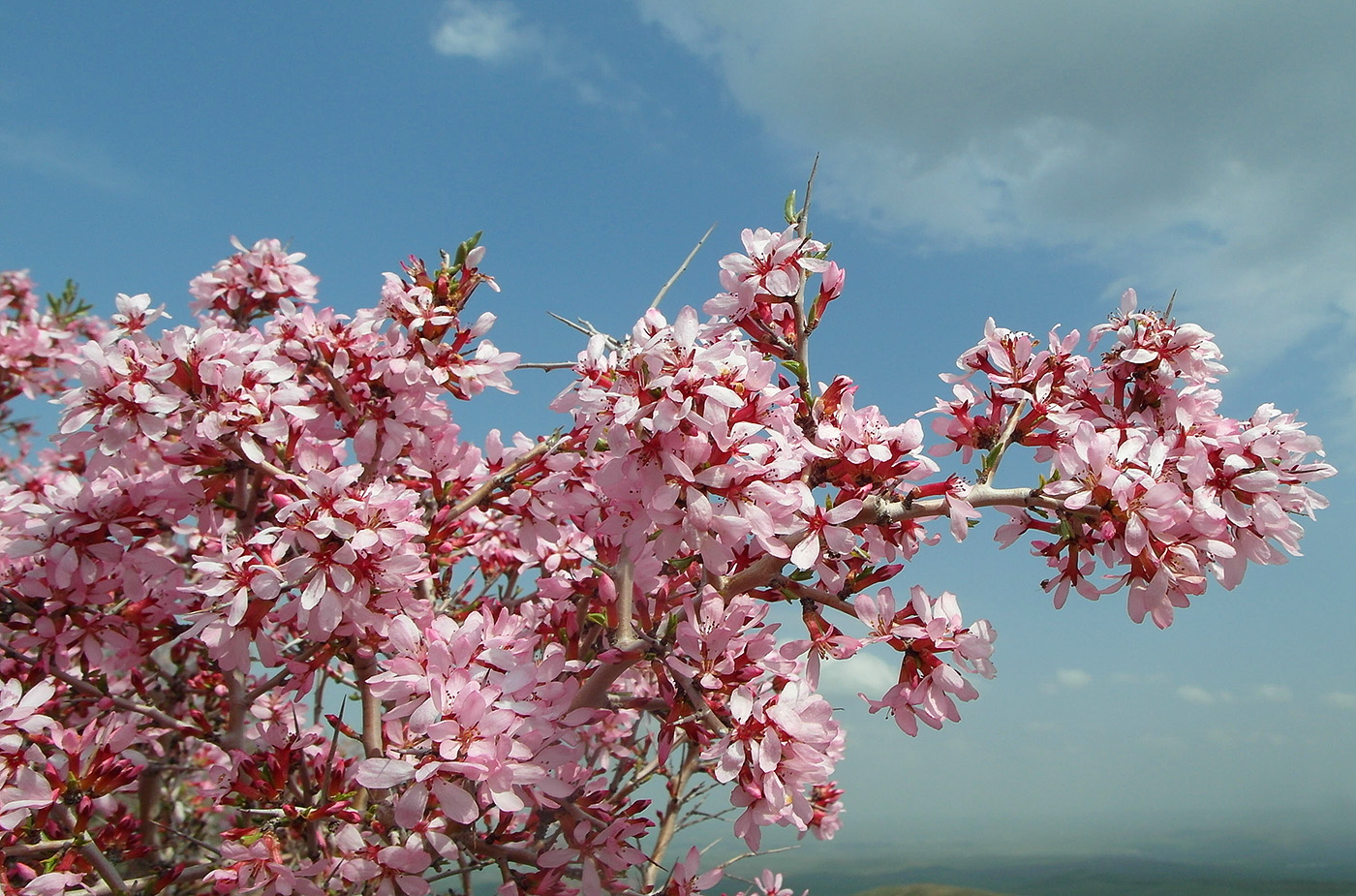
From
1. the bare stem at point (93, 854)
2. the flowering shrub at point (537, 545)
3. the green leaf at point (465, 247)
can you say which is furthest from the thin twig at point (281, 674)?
the green leaf at point (465, 247)

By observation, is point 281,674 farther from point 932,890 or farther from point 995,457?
point 932,890

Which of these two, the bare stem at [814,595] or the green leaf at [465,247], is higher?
the green leaf at [465,247]

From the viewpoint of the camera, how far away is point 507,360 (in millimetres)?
3262

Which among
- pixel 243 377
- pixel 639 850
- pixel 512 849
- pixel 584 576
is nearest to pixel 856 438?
pixel 584 576

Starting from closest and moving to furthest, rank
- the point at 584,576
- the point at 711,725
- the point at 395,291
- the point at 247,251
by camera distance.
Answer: the point at 711,725
the point at 584,576
the point at 395,291
the point at 247,251

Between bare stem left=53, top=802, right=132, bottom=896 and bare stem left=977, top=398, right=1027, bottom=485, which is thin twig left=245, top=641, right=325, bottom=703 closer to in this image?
bare stem left=53, top=802, right=132, bottom=896

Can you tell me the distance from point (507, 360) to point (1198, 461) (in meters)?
2.35

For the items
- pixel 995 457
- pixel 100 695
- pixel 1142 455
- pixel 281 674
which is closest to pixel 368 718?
pixel 281 674

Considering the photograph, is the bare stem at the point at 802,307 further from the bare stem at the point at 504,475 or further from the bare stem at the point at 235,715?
the bare stem at the point at 235,715

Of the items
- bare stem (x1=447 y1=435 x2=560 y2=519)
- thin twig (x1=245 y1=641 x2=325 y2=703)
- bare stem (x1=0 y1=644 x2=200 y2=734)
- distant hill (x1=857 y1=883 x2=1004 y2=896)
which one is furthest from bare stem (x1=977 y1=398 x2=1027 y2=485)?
distant hill (x1=857 y1=883 x2=1004 y2=896)

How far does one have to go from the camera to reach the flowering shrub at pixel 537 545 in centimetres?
207

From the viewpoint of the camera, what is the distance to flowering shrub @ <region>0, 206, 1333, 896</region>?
2.07 m

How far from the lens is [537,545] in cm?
356

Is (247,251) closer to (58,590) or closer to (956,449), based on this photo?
(58,590)
